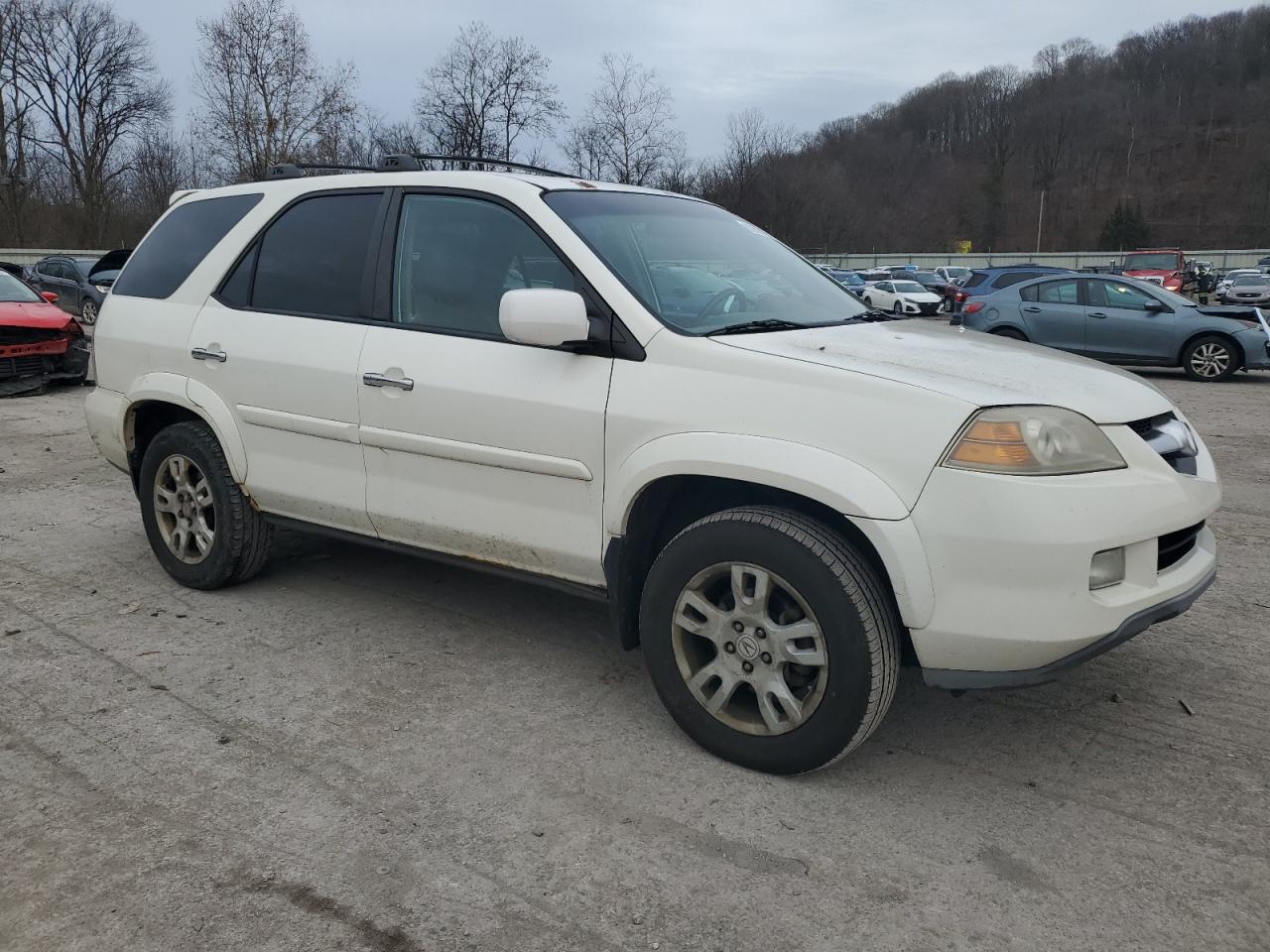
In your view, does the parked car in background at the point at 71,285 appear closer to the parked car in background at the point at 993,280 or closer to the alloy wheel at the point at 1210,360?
the parked car in background at the point at 993,280

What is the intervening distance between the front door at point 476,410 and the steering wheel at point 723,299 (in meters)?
0.42

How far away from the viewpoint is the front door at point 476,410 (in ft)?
10.9

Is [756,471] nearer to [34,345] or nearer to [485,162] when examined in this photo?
[485,162]

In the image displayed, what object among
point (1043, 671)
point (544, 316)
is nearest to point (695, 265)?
point (544, 316)

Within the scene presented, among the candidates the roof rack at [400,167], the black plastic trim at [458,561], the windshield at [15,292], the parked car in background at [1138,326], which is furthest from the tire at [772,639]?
the windshield at [15,292]

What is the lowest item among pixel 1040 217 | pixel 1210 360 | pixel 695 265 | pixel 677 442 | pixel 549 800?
pixel 549 800

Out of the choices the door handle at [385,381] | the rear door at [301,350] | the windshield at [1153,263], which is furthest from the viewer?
the windshield at [1153,263]

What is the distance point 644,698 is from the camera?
3619 mm

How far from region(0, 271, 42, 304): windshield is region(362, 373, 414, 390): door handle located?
10887 mm

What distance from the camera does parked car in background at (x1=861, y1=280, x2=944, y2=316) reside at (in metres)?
31.5

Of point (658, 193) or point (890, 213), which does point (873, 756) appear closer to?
point (658, 193)

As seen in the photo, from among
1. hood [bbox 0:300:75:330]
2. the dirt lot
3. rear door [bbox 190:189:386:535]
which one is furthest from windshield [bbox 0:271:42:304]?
rear door [bbox 190:189:386:535]

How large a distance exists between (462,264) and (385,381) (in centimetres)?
53

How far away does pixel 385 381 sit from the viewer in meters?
3.71
